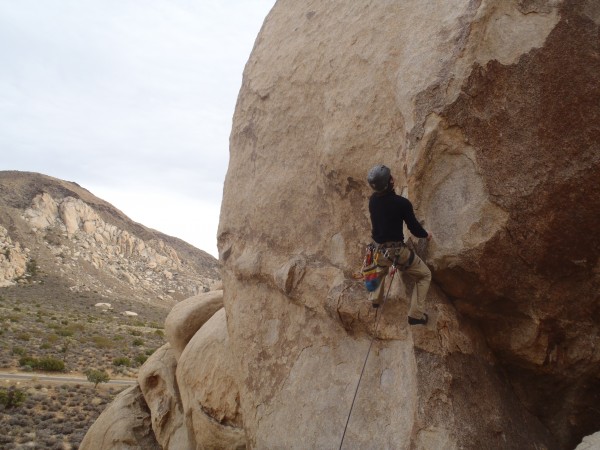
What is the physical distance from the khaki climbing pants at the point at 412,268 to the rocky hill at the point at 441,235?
323mm

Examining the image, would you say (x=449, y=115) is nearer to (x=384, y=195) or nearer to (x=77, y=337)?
(x=384, y=195)

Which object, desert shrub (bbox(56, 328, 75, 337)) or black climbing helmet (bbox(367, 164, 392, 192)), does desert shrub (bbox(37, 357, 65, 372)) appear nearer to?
desert shrub (bbox(56, 328, 75, 337))

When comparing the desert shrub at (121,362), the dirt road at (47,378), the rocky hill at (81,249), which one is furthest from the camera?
the rocky hill at (81,249)

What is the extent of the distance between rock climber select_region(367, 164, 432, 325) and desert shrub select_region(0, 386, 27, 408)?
17.4 m

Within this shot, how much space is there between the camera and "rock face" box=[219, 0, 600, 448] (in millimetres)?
5195

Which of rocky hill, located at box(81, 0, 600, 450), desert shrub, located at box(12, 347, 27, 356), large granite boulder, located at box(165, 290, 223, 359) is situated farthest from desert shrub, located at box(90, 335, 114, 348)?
rocky hill, located at box(81, 0, 600, 450)

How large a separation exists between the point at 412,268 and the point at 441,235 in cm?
56

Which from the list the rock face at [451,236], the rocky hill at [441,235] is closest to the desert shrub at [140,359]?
the rocky hill at [441,235]

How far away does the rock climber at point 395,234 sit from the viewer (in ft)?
17.1

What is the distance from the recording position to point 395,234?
536 centimetres

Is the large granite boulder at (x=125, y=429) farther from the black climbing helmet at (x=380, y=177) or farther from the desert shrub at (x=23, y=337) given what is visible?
the desert shrub at (x=23, y=337)

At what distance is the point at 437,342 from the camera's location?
559 centimetres

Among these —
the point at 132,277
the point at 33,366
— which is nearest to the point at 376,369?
the point at 33,366

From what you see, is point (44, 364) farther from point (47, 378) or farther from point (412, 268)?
point (412, 268)
